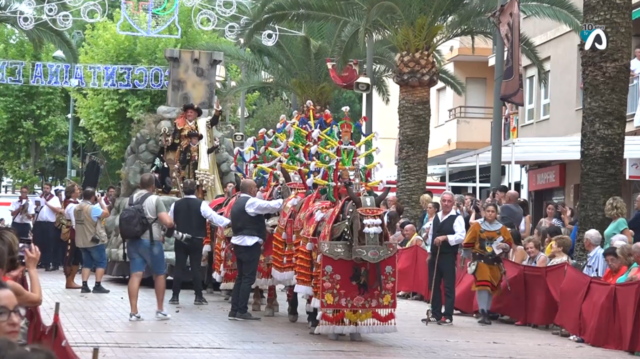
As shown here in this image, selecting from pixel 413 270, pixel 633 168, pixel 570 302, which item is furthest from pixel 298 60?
pixel 570 302

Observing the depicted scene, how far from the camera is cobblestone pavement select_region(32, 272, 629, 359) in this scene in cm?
1284

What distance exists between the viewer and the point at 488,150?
93.1ft

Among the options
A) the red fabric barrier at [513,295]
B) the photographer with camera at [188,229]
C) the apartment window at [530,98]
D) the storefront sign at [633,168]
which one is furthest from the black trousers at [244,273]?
the apartment window at [530,98]

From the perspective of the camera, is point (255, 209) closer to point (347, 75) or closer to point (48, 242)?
point (48, 242)

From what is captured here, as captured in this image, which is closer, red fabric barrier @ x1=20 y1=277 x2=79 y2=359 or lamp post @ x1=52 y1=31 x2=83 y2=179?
red fabric barrier @ x1=20 y1=277 x2=79 y2=359

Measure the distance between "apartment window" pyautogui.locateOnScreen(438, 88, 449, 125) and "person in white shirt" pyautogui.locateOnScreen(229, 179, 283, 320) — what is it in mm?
31002

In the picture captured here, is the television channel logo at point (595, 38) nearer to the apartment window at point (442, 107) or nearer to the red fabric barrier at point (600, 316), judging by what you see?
the red fabric barrier at point (600, 316)

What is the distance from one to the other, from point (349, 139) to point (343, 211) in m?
1.35

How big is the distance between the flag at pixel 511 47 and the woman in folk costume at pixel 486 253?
5.45 metres

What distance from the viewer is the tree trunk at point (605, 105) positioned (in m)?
16.9

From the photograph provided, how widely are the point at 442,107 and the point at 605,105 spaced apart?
30.4m

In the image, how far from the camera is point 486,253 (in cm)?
1711

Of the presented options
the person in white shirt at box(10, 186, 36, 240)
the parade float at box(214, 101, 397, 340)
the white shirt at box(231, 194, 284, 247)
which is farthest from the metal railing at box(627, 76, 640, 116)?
the white shirt at box(231, 194, 284, 247)

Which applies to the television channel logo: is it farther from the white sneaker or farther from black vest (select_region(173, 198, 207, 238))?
the white sneaker
